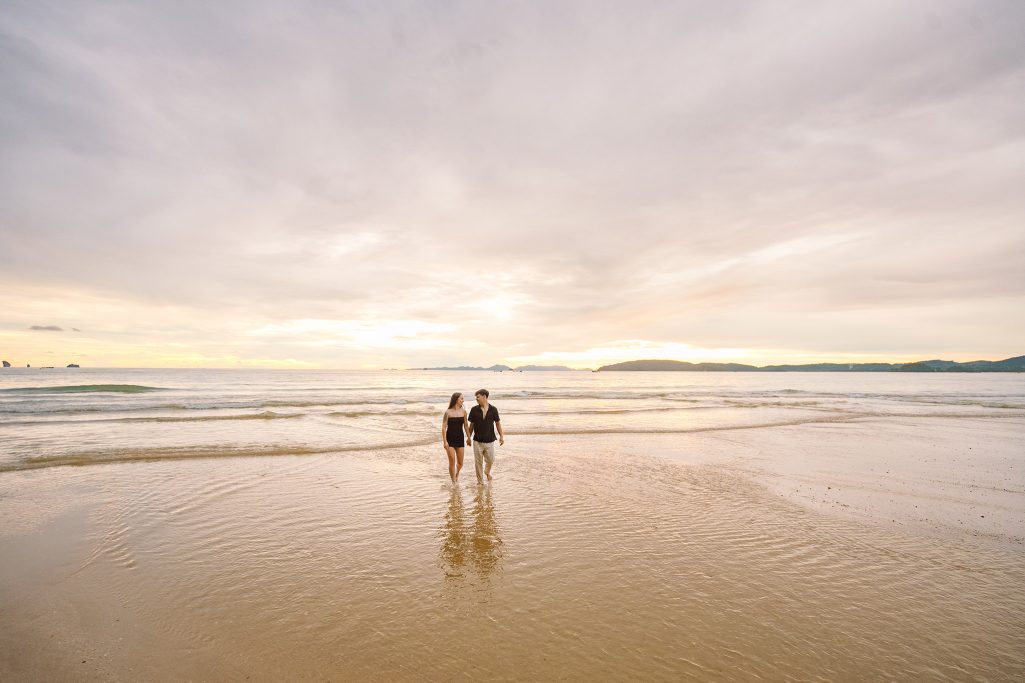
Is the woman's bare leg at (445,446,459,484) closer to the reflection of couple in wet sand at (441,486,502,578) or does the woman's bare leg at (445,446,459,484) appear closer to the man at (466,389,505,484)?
the man at (466,389,505,484)

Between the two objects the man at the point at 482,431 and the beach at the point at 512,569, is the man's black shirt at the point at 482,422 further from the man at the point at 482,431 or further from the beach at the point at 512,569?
the beach at the point at 512,569

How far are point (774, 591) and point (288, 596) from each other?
6.12 metres

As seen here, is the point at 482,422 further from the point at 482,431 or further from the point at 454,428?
the point at 454,428

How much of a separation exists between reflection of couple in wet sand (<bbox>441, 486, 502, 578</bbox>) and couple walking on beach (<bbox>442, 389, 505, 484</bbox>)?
1.87m

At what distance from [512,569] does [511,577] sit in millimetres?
267

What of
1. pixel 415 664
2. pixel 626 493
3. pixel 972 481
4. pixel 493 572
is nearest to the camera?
pixel 415 664

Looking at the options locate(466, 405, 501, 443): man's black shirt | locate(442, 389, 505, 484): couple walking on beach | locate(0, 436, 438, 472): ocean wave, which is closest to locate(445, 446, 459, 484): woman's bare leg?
locate(442, 389, 505, 484): couple walking on beach

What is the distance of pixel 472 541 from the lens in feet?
25.2

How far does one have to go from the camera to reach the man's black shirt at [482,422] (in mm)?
11703

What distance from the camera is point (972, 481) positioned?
480 inches

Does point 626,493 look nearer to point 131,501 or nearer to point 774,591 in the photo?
point 774,591

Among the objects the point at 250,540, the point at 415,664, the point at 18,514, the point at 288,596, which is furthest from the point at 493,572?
the point at 18,514

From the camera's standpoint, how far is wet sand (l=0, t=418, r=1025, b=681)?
454cm

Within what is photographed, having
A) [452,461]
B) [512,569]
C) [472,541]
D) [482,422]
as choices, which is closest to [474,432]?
[482,422]
